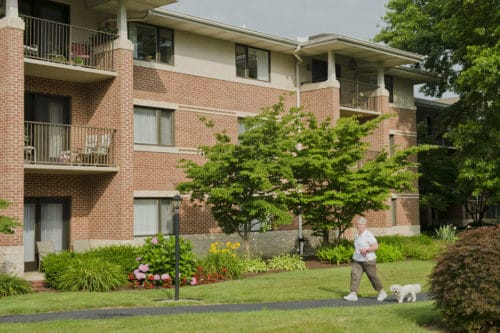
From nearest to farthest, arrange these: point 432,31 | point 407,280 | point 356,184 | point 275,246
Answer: point 407,280, point 356,184, point 275,246, point 432,31

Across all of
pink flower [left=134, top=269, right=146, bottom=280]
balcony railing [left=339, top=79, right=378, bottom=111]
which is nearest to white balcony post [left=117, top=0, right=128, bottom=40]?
pink flower [left=134, top=269, right=146, bottom=280]

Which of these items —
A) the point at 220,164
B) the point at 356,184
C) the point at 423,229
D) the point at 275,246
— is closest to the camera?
the point at 220,164

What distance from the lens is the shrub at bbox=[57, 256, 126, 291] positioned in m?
18.8

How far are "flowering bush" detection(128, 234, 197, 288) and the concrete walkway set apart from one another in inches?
142

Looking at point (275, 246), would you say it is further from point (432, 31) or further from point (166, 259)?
point (432, 31)

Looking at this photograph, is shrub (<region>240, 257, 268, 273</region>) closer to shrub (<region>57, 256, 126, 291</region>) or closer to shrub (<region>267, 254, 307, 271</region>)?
shrub (<region>267, 254, 307, 271</region>)

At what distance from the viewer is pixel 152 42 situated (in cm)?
2592

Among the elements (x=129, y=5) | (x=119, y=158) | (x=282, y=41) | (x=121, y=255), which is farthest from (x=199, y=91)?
(x=121, y=255)

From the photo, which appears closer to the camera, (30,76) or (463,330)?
(463,330)

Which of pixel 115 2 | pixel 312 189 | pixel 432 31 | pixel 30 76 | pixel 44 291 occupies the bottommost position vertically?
pixel 44 291

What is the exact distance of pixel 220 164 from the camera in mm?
22625

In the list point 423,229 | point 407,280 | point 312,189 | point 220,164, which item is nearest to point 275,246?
point 312,189

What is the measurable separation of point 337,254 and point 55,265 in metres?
10.4

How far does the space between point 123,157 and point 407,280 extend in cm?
948
